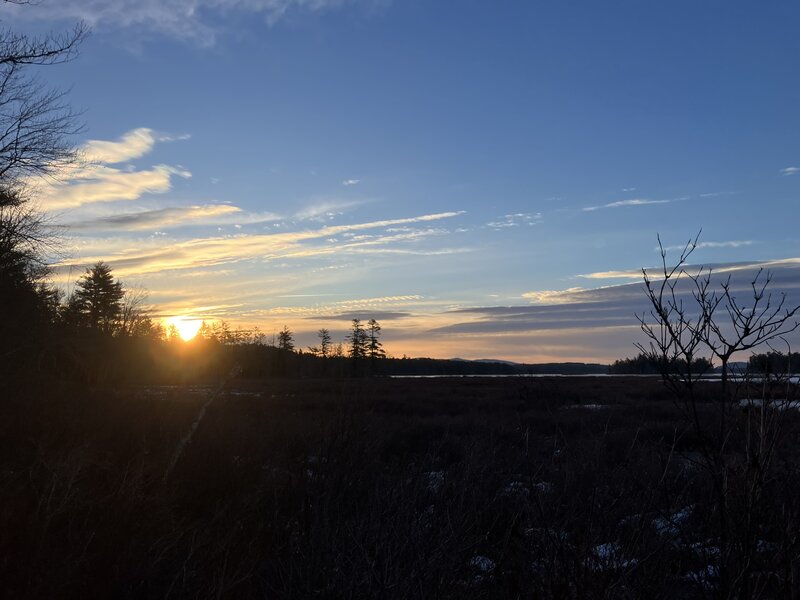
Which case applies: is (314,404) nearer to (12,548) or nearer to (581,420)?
(581,420)

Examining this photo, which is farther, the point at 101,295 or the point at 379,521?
the point at 101,295

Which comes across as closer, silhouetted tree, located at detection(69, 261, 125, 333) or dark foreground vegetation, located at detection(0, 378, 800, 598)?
dark foreground vegetation, located at detection(0, 378, 800, 598)

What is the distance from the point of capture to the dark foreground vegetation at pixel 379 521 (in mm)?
3768

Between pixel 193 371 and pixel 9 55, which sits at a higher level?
pixel 9 55

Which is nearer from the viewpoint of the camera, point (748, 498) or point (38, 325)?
point (748, 498)

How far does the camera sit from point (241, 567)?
5.45m

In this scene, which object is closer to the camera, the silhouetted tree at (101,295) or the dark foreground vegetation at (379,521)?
the dark foreground vegetation at (379,521)

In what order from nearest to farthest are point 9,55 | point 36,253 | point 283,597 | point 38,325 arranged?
point 283,597 → point 9,55 → point 36,253 → point 38,325

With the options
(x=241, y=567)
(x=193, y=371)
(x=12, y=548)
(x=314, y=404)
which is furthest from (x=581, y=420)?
(x=193, y=371)

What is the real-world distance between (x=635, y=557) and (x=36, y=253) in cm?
1649

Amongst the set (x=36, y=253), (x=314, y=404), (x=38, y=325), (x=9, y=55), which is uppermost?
(x=9, y=55)

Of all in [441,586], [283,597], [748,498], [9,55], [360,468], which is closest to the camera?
[748,498]

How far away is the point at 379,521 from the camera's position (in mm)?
4133

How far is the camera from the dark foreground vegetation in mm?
Result: 3768
